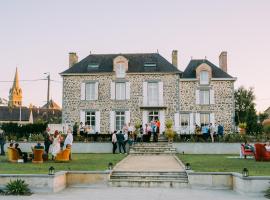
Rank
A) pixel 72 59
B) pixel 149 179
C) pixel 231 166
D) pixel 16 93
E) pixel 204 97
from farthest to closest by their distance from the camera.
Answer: pixel 16 93, pixel 72 59, pixel 204 97, pixel 231 166, pixel 149 179

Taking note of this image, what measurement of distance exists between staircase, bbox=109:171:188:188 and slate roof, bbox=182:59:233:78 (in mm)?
19662

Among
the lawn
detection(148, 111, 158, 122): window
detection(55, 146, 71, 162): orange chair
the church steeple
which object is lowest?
the lawn

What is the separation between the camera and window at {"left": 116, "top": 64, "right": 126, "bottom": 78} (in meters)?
31.5

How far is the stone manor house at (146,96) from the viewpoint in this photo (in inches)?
1217

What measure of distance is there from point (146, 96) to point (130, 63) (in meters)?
3.30

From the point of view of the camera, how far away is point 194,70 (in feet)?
106

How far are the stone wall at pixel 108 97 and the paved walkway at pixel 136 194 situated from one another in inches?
754

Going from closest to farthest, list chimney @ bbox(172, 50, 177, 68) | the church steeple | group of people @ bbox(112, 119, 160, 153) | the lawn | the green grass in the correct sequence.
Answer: the green grass → the lawn → group of people @ bbox(112, 119, 160, 153) → chimney @ bbox(172, 50, 177, 68) → the church steeple

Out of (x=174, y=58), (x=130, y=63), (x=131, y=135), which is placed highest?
(x=174, y=58)

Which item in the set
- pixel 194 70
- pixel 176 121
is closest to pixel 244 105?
pixel 194 70

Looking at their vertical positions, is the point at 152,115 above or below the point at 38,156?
above

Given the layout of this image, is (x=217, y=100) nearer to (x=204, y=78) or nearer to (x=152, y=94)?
(x=204, y=78)

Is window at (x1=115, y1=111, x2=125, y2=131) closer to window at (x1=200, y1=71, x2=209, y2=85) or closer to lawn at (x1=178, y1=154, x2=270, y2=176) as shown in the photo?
window at (x1=200, y1=71, x2=209, y2=85)

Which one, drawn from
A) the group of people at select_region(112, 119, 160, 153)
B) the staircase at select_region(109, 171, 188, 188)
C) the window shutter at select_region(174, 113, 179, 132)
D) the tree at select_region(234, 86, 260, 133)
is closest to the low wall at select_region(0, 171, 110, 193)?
the staircase at select_region(109, 171, 188, 188)
